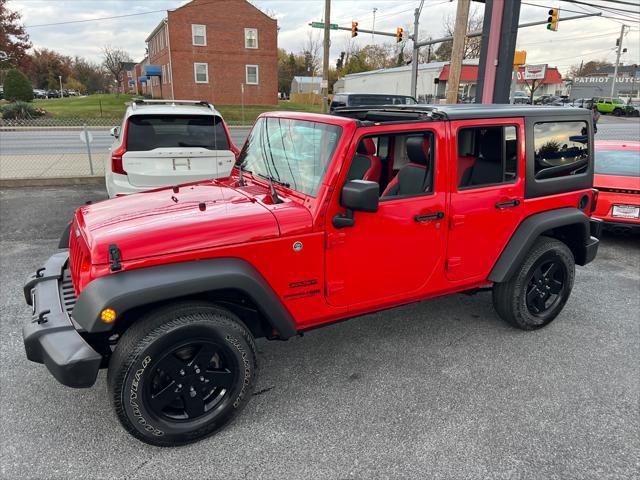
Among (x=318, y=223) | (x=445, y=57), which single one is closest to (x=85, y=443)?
(x=318, y=223)

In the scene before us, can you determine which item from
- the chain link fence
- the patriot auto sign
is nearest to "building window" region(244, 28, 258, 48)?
the chain link fence

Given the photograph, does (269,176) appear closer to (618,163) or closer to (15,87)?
(618,163)

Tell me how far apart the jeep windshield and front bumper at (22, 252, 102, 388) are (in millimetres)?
1560

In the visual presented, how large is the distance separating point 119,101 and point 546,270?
45713 mm

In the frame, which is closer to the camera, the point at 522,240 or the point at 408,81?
the point at 522,240

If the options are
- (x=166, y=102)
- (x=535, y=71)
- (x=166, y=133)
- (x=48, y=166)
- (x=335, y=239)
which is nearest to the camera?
(x=335, y=239)

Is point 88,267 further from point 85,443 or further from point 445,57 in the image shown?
point 445,57

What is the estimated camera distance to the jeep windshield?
9.98 feet

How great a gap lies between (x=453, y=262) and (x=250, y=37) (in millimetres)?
39879

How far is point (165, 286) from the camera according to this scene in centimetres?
243

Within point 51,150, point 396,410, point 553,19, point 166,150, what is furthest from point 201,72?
point 396,410

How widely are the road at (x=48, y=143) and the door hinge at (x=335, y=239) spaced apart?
34.1 feet

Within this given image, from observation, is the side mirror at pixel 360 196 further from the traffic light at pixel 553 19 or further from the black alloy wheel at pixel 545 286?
the traffic light at pixel 553 19

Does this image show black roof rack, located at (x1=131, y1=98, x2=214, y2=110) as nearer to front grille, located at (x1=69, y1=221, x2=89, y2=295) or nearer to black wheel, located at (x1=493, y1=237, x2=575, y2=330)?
front grille, located at (x1=69, y1=221, x2=89, y2=295)
